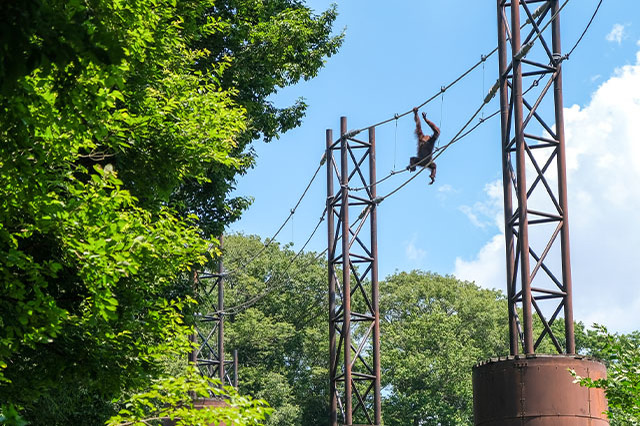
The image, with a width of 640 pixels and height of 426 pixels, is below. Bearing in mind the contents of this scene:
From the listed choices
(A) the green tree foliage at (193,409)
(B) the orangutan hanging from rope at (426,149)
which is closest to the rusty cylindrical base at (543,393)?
(A) the green tree foliage at (193,409)

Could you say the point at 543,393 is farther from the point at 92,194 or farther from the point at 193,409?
the point at 92,194

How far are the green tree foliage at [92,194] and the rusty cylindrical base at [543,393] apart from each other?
3828 mm

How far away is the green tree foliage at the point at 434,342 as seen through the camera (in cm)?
4747

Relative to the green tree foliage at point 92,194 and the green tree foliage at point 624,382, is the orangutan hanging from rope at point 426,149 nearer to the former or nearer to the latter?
the green tree foliage at point 92,194

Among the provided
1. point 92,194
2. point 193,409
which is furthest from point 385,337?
point 92,194

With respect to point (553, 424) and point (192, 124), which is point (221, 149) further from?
point (553, 424)

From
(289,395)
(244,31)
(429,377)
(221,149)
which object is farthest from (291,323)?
(221,149)

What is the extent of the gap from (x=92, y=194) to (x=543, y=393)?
19.0ft

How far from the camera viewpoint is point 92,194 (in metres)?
8.90

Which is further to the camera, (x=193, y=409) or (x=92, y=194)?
(x=193, y=409)

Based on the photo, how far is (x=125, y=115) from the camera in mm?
9938

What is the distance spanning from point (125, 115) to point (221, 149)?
2.28 meters

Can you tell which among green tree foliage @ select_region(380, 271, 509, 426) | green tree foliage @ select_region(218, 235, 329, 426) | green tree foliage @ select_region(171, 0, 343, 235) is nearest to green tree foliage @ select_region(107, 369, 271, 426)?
green tree foliage @ select_region(171, 0, 343, 235)

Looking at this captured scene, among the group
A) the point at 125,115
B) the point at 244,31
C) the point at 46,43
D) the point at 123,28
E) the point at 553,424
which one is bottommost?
the point at 553,424
